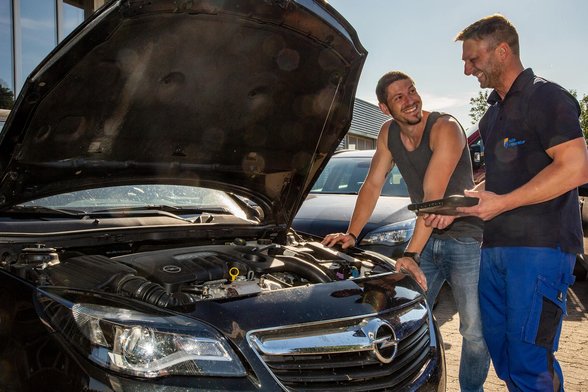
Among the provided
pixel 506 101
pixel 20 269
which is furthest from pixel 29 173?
pixel 506 101

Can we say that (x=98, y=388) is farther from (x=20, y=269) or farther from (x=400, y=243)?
(x=400, y=243)

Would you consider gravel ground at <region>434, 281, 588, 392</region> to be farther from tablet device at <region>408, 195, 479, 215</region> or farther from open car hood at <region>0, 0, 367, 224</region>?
open car hood at <region>0, 0, 367, 224</region>

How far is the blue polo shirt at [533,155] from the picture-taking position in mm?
2496

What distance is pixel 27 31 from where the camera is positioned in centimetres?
926

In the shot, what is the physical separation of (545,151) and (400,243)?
2.69 metres

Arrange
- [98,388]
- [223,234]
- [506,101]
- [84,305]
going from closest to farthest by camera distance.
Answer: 1. [98,388]
2. [84,305]
3. [506,101]
4. [223,234]

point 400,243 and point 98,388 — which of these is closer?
point 98,388

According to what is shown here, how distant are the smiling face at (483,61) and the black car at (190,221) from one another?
0.54 m

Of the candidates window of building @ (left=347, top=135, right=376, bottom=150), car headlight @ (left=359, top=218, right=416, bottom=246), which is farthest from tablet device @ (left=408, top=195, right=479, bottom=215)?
window of building @ (left=347, top=135, right=376, bottom=150)

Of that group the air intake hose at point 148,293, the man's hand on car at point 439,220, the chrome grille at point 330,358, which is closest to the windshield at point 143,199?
the air intake hose at point 148,293

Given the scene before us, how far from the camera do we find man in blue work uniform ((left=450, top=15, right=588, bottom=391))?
2463 mm

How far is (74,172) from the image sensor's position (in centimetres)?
281

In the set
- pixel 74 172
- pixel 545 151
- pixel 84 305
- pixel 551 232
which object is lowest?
pixel 84 305

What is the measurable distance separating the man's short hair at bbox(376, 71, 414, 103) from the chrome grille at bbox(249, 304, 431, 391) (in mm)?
1504
